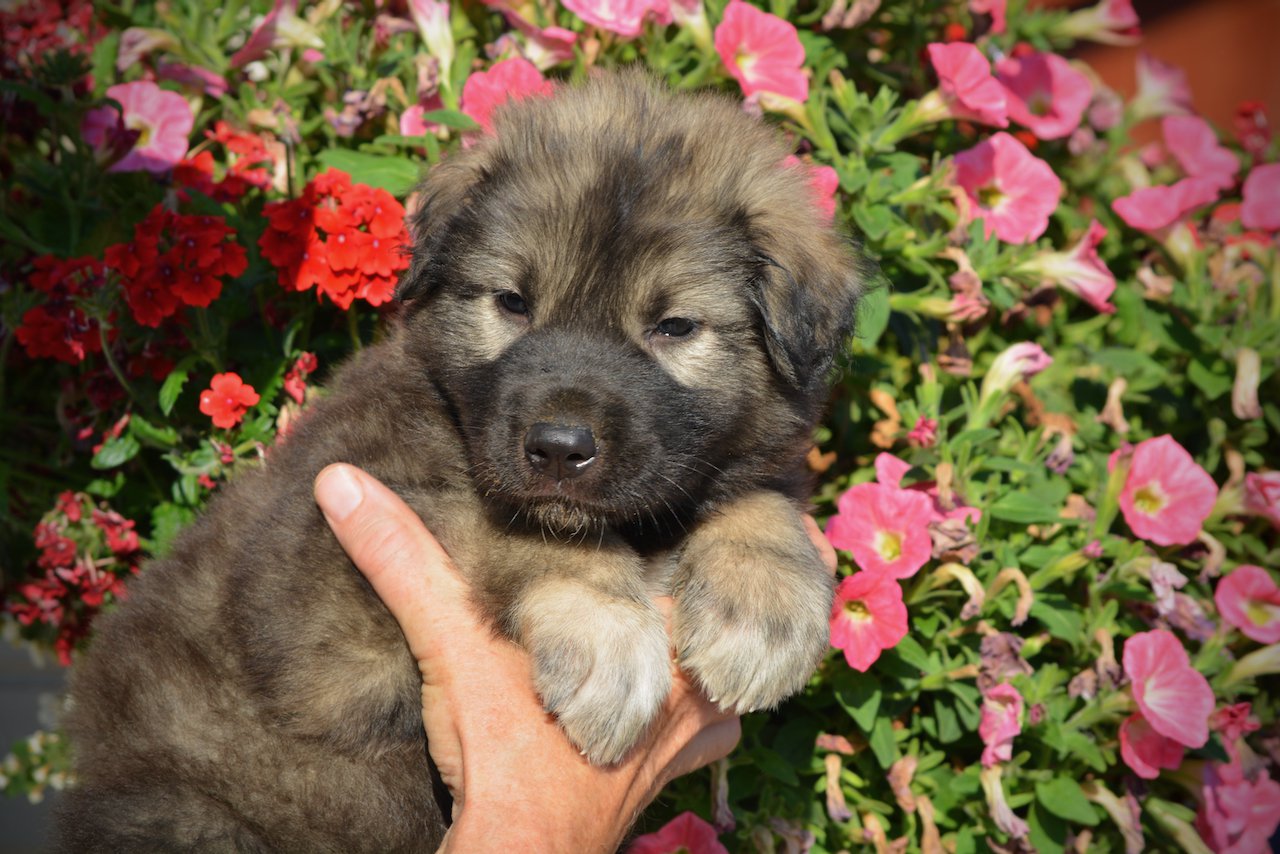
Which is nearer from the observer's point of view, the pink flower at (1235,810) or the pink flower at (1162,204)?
the pink flower at (1235,810)

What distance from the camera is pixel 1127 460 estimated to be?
2717 mm

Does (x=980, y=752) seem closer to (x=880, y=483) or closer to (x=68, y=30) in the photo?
(x=880, y=483)

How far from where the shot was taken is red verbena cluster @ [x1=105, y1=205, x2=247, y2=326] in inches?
93.6

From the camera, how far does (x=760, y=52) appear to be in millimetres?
2699

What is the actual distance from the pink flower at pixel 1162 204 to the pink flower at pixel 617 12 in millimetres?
1473

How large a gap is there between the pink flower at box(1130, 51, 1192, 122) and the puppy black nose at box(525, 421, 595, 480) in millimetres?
2692

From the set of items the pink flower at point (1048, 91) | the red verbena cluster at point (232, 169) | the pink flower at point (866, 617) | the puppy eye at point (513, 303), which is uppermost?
the pink flower at point (1048, 91)

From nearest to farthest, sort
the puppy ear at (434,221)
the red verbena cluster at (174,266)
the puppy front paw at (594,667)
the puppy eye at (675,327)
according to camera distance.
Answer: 1. the puppy front paw at (594,667)
2. the puppy eye at (675,327)
3. the puppy ear at (434,221)
4. the red verbena cluster at (174,266)

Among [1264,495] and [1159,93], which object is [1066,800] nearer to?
[1264,495]

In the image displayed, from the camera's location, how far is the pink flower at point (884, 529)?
2396mm

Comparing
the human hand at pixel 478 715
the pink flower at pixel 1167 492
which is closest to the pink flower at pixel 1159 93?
the pink flower at pixel 1167 492

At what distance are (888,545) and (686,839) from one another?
0.81 metres

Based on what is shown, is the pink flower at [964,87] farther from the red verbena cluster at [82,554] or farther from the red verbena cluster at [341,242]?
the red verbena cluster at [82,554]

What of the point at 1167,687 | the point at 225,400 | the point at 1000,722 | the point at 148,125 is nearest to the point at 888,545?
the point at 1000,722
